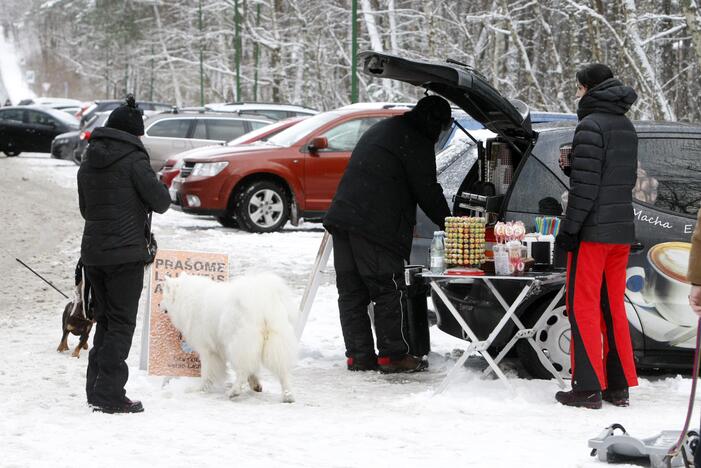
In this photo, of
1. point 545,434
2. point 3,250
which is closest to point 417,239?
point 545,434

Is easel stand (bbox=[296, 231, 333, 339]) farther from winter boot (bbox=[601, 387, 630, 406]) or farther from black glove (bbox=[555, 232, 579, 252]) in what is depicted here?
winter boot (bbox=[601, 387, 630, 406])

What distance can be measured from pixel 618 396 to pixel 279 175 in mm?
10360

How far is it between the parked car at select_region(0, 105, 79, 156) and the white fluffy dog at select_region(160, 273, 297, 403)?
33759 millimetres

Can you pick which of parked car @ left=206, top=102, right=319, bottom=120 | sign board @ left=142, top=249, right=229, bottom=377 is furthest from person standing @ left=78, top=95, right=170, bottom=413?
parked car @ left=206, top=102, right=319, bottom=120

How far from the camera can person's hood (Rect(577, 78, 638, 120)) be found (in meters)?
6.76

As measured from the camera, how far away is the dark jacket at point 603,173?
6.65 metres

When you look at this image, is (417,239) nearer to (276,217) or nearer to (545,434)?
(545,434)

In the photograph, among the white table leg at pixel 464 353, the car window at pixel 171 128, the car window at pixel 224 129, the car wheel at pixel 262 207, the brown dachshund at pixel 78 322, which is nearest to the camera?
the white table leg at pixel 464 353

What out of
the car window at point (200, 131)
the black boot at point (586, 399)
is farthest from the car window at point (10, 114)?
the black boot at point (586, 399)

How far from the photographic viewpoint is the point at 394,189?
7.75 metres

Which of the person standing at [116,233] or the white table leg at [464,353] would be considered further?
the white table leg at [464,353]

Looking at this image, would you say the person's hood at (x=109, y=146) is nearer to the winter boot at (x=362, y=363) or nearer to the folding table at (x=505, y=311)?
the folding table at (x=505, y=311)

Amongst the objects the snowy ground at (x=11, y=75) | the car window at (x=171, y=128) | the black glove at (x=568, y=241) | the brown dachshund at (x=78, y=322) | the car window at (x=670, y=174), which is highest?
the snowy ground at (x=11, y=75)

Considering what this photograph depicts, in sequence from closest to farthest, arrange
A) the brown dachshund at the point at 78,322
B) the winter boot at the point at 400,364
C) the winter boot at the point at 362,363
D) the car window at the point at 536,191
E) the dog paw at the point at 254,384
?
1. the dog paw at the point at 254,384
2. the car window at the point at 536,191
3. the winter boot at the point at 400,364
4. the winter boot at the point at 362,363
5. the brown dachshund at the point at 78,322
